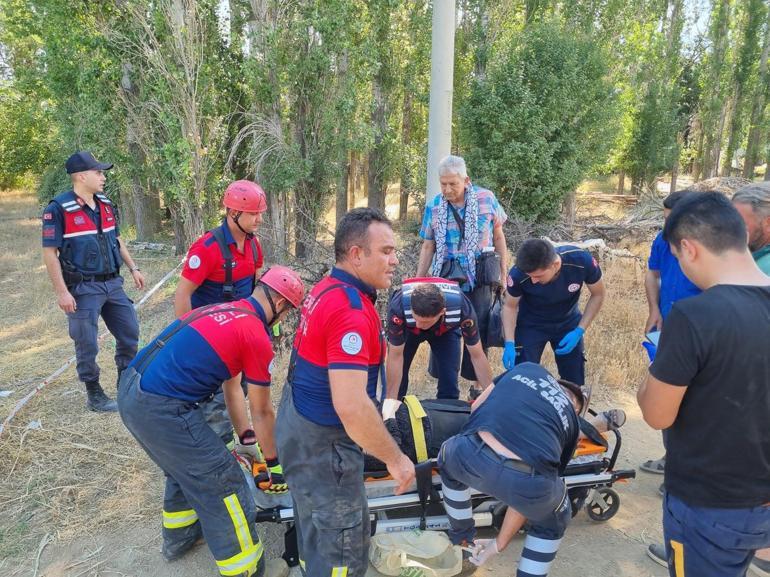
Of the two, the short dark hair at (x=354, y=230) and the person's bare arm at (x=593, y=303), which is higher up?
the short dark hair at (x=354, y=230)

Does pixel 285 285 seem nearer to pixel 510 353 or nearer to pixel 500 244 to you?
pixel 510 353

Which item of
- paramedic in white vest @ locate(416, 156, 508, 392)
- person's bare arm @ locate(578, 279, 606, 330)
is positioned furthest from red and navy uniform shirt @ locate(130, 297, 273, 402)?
person's bare arm @ locate(578, 279, 606, 330)

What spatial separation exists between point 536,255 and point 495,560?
1.79 metres

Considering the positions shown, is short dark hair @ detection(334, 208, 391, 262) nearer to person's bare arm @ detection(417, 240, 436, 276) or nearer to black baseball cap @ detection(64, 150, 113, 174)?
person's bare arm @ detection(417, 240, 436, 276)

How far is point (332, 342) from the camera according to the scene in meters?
2.00

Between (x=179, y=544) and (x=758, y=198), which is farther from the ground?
(x=758, y=198)

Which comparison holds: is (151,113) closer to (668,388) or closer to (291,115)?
(291,115)

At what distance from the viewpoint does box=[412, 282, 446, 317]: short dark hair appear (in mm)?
3242

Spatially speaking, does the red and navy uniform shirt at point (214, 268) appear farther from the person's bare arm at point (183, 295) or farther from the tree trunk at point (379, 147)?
the tree trunk at point (379, 147)

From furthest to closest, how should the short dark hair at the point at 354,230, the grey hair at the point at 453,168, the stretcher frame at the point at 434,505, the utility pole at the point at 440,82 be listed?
the utility pole at the point at 440,82 → the grey hair at the point at 453,168 → the stretcher frame at the point at 434,505 → the short dark hair at the point at 354,230

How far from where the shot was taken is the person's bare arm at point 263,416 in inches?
99.2

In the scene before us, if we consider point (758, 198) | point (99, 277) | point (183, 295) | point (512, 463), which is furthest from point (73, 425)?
point (758, 198)

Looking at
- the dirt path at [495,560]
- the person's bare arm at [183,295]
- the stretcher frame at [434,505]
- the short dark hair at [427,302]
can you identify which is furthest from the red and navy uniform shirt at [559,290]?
the person's bare arm at [183,295]

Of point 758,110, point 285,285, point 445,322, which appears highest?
point 758,110
